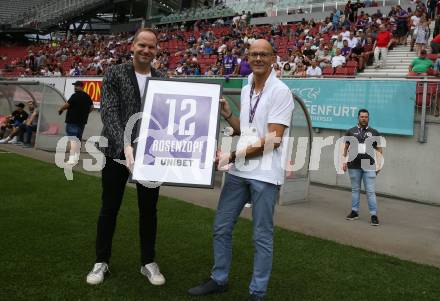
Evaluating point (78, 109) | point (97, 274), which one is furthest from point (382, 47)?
point (97, 274)

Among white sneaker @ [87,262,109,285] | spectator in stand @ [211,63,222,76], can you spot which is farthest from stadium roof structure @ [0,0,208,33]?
white sneaker @ [87,262,109,285]

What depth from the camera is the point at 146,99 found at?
3.52 meters

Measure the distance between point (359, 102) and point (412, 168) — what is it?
1871 mm

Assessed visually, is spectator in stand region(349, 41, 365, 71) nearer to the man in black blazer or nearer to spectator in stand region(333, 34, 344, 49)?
spectator in stand region(333, 34, 344, 49)

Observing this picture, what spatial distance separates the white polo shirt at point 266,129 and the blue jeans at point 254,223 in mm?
72

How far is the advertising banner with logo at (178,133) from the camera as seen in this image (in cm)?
344

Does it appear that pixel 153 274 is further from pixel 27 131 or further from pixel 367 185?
pixel 27 131

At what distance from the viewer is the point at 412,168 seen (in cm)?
969

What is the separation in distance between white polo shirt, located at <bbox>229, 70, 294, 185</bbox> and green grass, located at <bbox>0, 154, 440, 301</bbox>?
1.13m

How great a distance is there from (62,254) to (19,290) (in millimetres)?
925

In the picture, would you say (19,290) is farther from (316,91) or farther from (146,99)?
(316,91)

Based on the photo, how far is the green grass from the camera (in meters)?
3.78

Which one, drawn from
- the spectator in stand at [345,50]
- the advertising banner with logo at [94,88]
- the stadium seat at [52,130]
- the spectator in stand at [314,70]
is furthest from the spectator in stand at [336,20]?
the stadium seat at [52,130]

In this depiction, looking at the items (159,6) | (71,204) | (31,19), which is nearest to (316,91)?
(71,204)
